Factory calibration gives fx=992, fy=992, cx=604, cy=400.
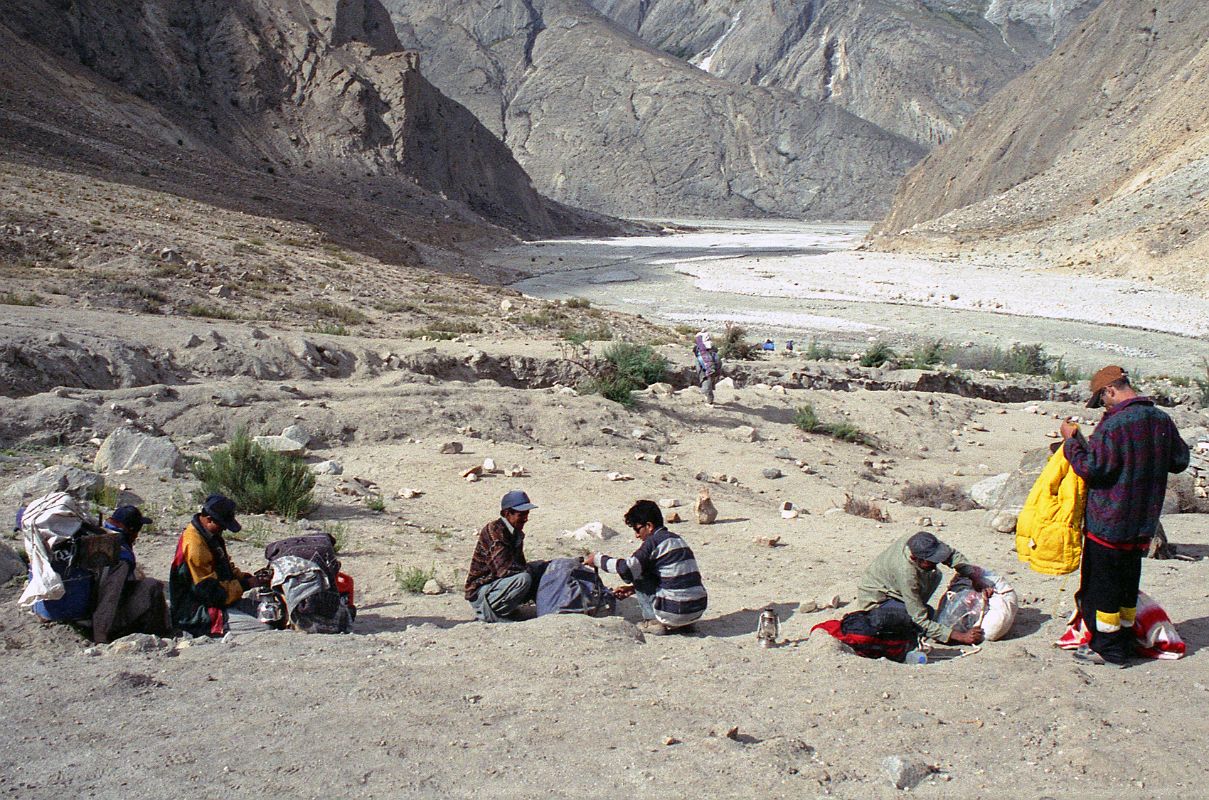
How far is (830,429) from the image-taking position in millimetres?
11781

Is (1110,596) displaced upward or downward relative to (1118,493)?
downward

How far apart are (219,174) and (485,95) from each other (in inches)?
3236

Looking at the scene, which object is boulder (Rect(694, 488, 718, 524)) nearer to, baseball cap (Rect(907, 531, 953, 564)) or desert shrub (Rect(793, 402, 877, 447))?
baseball cap (Rect(907, 531, 953, 564))

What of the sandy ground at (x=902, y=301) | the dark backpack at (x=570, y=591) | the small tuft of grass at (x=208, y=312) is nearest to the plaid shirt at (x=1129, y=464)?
the dark backpack at (x=570, y=591)

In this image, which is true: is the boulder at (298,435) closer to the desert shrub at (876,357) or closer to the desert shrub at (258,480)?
the desert shrub at (258,480)

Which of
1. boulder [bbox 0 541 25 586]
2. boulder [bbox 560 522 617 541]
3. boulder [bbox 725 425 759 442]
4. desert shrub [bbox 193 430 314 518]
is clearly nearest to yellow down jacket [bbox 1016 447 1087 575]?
boulder [bbox 560 522 617 541]

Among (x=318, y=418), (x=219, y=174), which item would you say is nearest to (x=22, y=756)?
(x=318, y=418)

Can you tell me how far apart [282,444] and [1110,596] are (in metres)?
6.47

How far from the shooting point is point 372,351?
12469mm

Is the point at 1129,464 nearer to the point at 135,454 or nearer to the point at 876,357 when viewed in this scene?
the point at 135,454

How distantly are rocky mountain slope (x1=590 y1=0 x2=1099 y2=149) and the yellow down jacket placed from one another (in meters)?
114

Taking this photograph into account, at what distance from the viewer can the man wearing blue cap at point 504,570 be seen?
536 centimetres

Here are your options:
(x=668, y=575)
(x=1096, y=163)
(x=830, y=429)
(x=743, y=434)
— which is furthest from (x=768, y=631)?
(x=1096, y=163)

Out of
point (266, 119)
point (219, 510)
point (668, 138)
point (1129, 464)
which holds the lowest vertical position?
point (219, 510)
